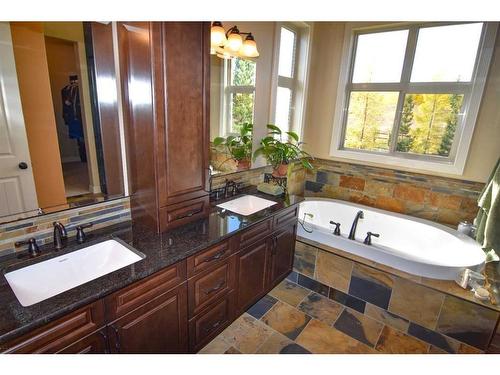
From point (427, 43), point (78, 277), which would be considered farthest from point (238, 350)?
point (427, 43)

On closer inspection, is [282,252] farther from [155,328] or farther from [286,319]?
[155,328]

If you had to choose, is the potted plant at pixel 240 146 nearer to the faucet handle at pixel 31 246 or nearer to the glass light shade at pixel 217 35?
the glass light shade at pixel 217 35

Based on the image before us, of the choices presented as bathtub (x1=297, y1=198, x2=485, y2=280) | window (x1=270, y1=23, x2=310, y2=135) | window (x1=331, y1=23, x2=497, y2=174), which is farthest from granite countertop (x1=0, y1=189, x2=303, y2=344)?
window (x1=331, y1=23, x2=497, y2=174)

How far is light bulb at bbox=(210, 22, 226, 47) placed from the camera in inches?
76.1

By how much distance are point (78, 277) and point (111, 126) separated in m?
0.84

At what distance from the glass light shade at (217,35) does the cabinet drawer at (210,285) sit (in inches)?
62.8

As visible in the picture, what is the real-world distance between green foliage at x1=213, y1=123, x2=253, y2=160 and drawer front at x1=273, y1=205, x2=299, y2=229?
0.69 metres

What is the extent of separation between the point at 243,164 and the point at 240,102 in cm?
57

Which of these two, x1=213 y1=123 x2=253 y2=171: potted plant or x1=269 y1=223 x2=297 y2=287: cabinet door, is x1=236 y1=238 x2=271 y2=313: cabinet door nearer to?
x1=269 y1=223 x2=297 y2=287: cabinet door

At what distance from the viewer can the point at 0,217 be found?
1.19m

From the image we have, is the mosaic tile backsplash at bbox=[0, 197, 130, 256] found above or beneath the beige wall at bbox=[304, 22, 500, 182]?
beneath

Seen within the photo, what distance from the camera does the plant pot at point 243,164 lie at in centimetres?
246

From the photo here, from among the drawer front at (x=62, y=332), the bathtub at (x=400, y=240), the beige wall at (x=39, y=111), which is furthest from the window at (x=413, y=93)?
the drawer front at (x=62, y=332)
